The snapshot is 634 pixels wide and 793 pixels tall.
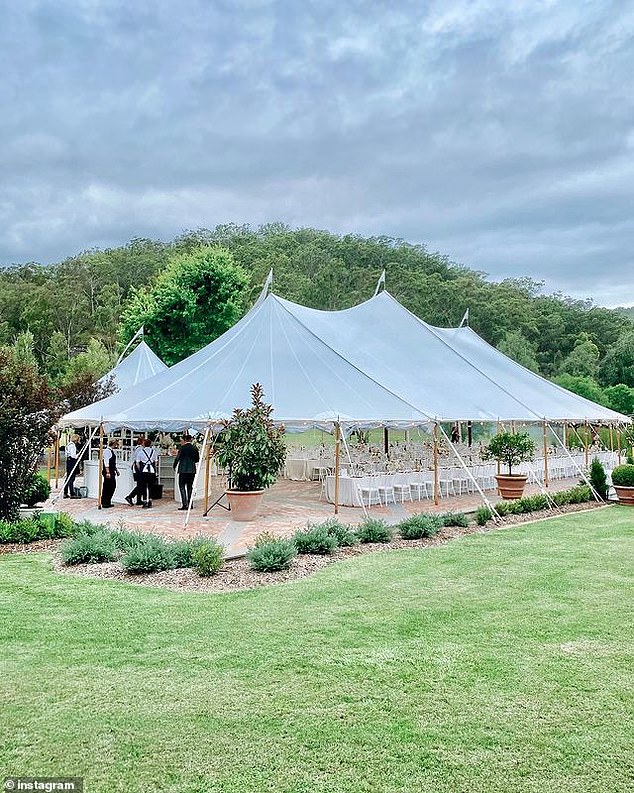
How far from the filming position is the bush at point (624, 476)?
13133 mm

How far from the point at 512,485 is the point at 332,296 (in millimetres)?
33671

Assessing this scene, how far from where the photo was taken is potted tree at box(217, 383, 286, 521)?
33.4ft

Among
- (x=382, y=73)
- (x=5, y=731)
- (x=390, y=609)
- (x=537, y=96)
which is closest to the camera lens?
(x=5, y=731)

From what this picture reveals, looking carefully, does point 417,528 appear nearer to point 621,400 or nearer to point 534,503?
point 534,503

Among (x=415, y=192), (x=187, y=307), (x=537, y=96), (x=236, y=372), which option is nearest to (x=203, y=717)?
(x=236, y=372)

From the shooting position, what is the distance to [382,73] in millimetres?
15391

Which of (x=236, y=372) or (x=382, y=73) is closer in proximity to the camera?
(x=236, y=372)

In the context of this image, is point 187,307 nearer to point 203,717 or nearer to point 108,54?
point 108,54

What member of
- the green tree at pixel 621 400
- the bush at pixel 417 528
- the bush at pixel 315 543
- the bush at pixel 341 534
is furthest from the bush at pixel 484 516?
the green tree at pixel 621 400

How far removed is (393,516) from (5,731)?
8.80 m

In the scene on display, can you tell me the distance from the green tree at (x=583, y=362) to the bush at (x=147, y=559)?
39179 mm

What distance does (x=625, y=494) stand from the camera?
43.3ft

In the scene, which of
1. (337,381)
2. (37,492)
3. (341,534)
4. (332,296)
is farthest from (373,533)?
(332,296)

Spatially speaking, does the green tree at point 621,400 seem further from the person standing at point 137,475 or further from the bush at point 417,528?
the person standing at point 137,475
